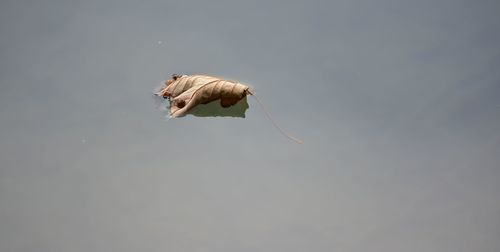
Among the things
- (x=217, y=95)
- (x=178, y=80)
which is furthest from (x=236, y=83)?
(x=178, y=80)

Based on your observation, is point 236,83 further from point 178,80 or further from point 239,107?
point 178,80

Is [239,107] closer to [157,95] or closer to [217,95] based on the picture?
[217,95]

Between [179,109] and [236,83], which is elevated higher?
[236,83]

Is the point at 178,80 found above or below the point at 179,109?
above

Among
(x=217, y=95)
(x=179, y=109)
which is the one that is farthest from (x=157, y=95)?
(x=217, y=95)
